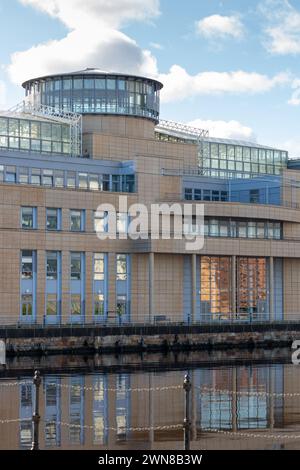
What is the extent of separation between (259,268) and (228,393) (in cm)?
5917

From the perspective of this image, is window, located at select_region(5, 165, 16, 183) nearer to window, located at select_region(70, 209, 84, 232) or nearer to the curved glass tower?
window, located at select_region(70, 209, 84, 232)

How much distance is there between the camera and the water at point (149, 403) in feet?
145

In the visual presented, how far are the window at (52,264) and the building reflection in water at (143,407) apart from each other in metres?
31.2

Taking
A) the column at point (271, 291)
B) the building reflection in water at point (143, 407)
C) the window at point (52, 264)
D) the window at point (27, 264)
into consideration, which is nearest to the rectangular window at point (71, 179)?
the window at point (52, 264)

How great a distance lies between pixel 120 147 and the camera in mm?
115188

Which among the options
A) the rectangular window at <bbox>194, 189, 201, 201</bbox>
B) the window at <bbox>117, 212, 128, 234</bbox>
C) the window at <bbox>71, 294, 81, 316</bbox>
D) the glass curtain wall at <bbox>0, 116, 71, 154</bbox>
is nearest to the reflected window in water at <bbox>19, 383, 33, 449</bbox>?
the window at <bbox>71, 294, 81, 316</bbox>

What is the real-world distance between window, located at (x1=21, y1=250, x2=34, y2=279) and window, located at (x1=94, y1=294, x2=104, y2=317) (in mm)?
7812

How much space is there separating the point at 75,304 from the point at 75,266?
12.2ft

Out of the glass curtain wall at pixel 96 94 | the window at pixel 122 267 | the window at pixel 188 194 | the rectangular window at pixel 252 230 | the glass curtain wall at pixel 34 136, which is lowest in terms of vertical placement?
the window at pixel 122 267

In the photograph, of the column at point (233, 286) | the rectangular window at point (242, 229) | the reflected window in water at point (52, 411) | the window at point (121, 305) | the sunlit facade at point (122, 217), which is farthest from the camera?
the rectangular window at point (242, 229)

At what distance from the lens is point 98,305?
108 metres

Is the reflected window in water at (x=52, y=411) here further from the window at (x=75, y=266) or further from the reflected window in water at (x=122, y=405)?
the window at (x=75, y=266)
